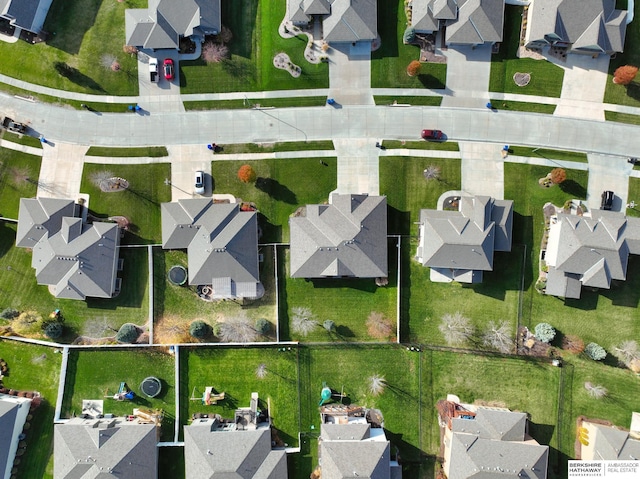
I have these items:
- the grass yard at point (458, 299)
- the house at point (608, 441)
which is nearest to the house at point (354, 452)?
the grass yard at point (458, 299)

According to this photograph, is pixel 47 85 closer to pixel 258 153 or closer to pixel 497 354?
pixel 258 153

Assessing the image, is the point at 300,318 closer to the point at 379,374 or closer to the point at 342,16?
the point at 379,374

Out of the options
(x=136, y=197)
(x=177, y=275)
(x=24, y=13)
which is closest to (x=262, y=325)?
(x=177, y=275)

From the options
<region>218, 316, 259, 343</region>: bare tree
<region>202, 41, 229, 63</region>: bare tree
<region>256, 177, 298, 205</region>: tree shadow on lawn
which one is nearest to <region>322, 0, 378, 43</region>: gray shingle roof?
<region>202, 41, 229, 63</region>: bare tree

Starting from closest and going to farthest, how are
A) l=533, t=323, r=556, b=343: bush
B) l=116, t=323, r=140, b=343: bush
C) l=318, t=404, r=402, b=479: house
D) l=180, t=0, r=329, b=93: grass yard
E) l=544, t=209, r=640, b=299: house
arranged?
l=318, t=404, r=402, b=479: house, l=544, t=209, r=640, b=299: house, l=533, t=323, r=556, b=343: bush, l=116, t=323, r=140, b=343: bush, l=180, t=0, r=329, b=93: grass yard

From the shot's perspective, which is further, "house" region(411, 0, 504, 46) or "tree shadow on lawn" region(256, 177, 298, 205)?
"tree shadow on lawn" region(256, 177, 298, 205)

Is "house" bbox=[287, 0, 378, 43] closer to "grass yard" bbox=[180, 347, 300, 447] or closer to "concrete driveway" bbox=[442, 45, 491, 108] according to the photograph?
"concrete driveway" bbox=[442, 45, 491, 108]
